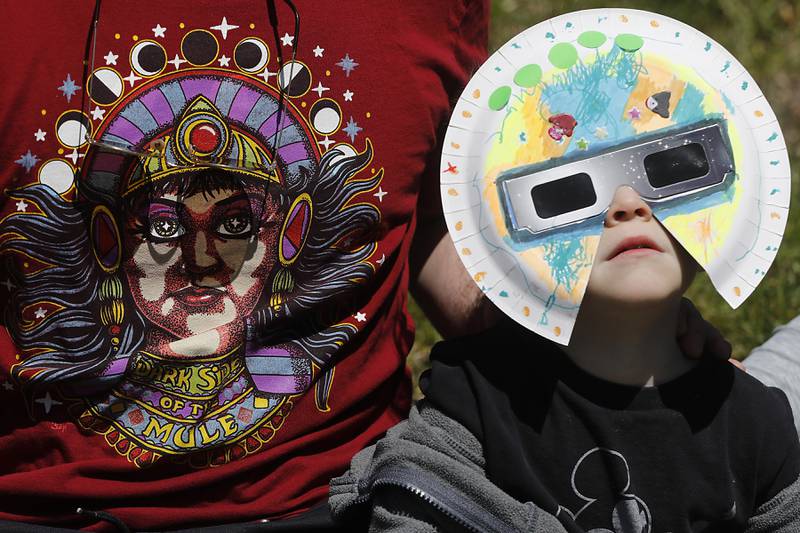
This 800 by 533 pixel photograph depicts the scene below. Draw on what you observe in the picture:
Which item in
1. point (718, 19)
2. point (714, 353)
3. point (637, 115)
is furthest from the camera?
point (718, 19)

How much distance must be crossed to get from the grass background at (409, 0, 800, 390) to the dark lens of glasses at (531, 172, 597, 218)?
156 centimetres

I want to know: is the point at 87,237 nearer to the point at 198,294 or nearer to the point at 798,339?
the point at 198,294

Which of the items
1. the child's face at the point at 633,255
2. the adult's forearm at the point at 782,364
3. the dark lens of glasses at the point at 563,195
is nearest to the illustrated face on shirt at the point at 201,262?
the dark lens of glasses at the point at 563,195

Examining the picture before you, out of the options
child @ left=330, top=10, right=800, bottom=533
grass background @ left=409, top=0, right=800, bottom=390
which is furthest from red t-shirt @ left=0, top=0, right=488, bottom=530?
grass background @ left=409, top=0, right=800, bottom=390

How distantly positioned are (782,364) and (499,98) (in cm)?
84

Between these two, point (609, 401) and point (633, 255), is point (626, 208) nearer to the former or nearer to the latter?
point (633, 255)

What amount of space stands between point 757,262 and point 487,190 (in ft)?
1.39

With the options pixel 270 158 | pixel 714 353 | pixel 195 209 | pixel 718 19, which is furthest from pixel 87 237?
pixel 718 19

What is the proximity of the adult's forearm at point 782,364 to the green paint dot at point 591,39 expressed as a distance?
28.6 inches

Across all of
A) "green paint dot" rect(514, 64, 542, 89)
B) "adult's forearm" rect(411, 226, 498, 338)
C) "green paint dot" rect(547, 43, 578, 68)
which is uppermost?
"green paint dot" rect(547, 43, 578, 68)

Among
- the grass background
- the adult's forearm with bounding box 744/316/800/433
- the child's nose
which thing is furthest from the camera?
the grass background

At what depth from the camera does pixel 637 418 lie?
5.90ft

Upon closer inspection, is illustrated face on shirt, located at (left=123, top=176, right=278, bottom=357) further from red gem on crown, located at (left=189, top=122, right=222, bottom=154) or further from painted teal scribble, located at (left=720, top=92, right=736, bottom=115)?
painted teal scribble, located at (left=720, top=92, right=736, bottom=115)

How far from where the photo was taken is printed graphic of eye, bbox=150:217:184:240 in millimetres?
1778
